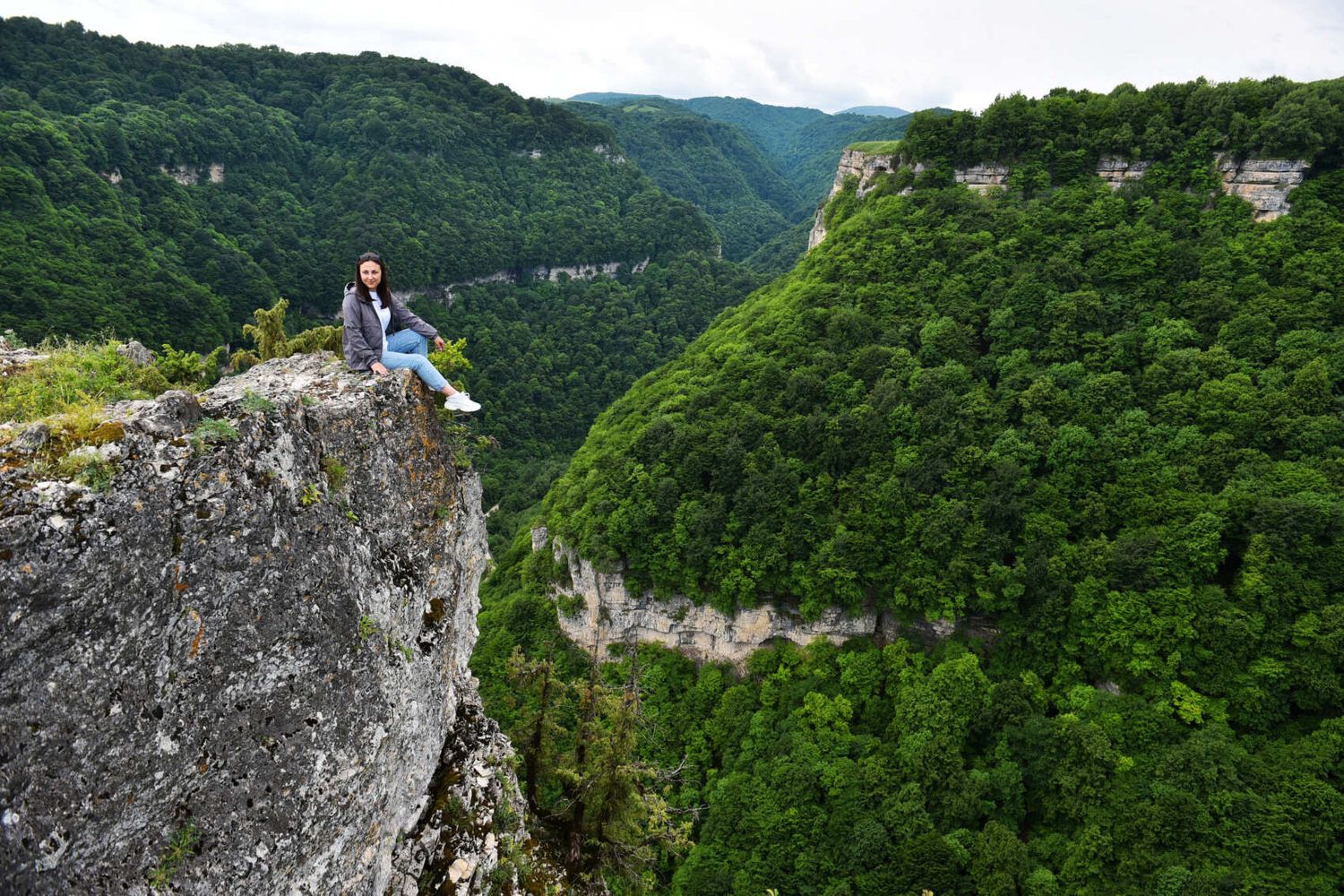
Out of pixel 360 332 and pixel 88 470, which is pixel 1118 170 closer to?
pixel 360 332

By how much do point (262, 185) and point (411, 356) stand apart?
9900 centimetres

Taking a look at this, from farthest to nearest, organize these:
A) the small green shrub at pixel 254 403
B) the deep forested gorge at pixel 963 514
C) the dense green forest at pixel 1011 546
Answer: the dense green forest at pixel 1011 546 → the deep forested gorge at pixel 963 514 → the small green shrub at pixel 254 403

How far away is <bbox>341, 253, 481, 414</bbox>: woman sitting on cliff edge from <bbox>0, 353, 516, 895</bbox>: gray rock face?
43 cm

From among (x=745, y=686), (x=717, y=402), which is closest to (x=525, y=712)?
(x=745, y=686)

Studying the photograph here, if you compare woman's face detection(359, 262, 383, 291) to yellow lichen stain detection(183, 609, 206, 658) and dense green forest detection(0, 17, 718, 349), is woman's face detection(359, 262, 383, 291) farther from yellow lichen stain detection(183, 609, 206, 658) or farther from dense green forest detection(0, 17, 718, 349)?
dense green forest detection(0, 17, 718, 349)

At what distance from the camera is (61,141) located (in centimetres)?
6116

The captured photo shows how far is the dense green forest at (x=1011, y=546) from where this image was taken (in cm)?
2333

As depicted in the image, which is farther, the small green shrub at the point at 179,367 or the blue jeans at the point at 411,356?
the blue jeans at the point at 411,356

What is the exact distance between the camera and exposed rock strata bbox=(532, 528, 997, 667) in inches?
1359

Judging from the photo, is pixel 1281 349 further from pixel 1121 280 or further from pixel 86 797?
pixel 86 797

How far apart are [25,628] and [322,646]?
289cm

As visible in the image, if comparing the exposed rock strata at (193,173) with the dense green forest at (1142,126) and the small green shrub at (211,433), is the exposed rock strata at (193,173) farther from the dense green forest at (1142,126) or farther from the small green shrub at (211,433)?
the small green shrub at (211,433)

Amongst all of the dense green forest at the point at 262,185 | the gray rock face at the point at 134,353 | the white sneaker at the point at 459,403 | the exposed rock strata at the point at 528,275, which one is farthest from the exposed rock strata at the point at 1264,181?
the exposed rock strata at the point at 528,275

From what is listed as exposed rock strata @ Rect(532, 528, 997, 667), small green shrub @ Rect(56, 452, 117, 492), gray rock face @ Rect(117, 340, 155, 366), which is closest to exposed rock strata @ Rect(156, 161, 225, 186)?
exposed rock strata @ Rect(532, 528, 997, 667)
